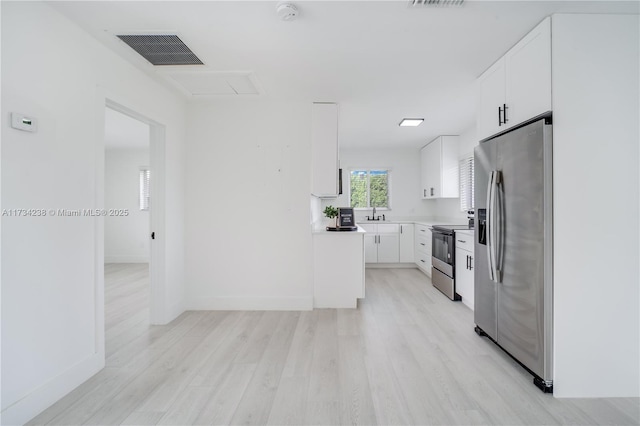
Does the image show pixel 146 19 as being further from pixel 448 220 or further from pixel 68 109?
pixel 448 220

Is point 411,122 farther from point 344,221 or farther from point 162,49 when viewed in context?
point 162,49

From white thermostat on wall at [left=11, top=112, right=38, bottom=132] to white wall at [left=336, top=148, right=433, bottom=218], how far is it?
5236mm

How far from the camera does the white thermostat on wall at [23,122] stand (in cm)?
169

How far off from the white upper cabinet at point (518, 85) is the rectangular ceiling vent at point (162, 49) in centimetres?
252

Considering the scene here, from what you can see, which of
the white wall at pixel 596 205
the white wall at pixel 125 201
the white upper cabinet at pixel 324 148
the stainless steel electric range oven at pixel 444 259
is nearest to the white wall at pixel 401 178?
the stainless steel electric range oven at pixel 444 259

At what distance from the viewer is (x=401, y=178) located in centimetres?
673

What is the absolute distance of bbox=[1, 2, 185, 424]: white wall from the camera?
1.70m

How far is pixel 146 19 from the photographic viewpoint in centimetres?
207

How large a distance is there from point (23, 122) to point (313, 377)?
2.39m

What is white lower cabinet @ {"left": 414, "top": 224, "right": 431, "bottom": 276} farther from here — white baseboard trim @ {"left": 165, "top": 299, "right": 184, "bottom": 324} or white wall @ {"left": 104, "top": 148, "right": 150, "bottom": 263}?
white wall @ {"left": 104, "top": 148, "right": 150, "bottom": 263}

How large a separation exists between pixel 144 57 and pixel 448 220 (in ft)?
17.6

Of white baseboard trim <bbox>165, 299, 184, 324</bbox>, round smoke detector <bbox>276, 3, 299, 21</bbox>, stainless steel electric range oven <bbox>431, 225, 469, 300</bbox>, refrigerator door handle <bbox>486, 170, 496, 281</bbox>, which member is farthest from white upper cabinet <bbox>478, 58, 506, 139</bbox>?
white baseboard trim <bbox>165, 299, 184, 324</bbox>

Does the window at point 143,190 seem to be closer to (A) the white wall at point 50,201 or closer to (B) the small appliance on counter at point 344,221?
(A) the white wall at point 50,201

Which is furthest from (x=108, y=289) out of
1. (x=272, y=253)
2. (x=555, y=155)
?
(x=555, y=155)
